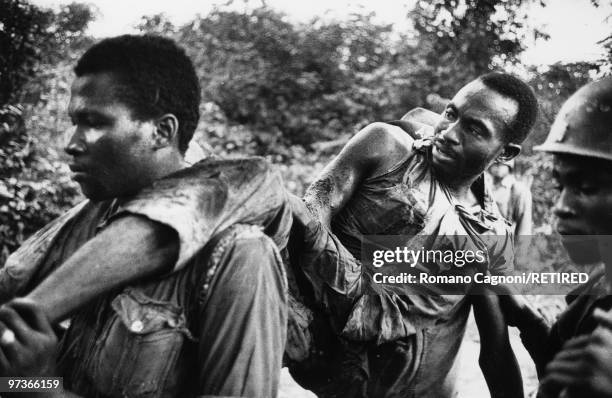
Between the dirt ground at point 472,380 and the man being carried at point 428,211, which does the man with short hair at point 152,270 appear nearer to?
the man being carried at point 428,211

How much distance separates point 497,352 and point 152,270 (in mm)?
1797

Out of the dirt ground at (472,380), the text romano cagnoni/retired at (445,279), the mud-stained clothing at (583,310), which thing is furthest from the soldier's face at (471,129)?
the dirt ground at (472,380)

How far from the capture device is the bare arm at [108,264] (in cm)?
169

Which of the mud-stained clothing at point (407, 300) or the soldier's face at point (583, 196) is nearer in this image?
the soldier's face at point (583, 196)


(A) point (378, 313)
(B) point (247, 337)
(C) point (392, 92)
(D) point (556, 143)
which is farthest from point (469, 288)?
(C) point (392, 92)

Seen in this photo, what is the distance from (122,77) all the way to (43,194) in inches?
179

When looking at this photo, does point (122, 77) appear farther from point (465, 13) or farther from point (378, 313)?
point (465, 13)

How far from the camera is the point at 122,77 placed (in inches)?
74.8

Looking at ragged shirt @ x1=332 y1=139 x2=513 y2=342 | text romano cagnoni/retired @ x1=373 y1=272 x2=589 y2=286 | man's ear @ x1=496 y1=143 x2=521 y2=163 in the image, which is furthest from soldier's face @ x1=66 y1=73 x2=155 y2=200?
man's ear @ x1=496 y1=143 x2=521 y2=163

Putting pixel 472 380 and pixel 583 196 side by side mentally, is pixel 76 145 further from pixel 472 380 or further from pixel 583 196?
pixel 472 380

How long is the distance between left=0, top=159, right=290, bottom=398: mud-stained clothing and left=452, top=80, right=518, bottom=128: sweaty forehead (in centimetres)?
146

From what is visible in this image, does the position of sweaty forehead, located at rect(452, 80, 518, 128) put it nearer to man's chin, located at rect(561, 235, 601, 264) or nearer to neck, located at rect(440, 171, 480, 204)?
neck, located at rect(440, 171, 480, 204)

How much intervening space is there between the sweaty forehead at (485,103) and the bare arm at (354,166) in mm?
362

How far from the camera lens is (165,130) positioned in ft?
6.52
